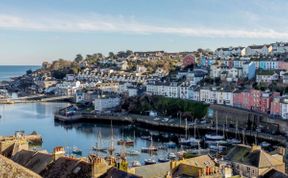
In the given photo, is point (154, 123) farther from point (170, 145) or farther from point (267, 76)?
point (267, 76)

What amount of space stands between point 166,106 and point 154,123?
6.33m

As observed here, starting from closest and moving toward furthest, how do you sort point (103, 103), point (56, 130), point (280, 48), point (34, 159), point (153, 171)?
point (34, 159)
point (153, 171)
point (56, 130)
point (103, 103)
point (280, 48)

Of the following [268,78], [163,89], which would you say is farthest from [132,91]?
[268,78]

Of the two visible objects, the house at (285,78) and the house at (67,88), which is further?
the house at (67,88)

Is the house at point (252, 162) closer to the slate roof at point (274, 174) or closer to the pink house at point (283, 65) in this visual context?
the slate roof at point (274, 174)

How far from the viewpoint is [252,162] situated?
810 inches

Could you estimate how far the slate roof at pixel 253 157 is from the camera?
801 inches

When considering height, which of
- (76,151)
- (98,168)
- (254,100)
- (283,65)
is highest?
(283,65)

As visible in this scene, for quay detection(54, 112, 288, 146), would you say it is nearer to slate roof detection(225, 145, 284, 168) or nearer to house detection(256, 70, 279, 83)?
house detection(256, 70, 279, 83)

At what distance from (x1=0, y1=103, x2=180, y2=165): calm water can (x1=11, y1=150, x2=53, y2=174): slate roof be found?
2028cm

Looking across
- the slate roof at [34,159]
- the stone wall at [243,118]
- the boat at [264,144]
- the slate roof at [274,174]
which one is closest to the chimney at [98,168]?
the slate roof at [34,159]

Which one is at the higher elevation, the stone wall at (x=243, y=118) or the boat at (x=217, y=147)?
the stone wall at (x=243, y=118)

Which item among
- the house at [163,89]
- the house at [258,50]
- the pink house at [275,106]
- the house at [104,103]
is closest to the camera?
the pink house at [275,106]

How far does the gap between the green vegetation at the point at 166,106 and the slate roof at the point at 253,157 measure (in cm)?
3532
